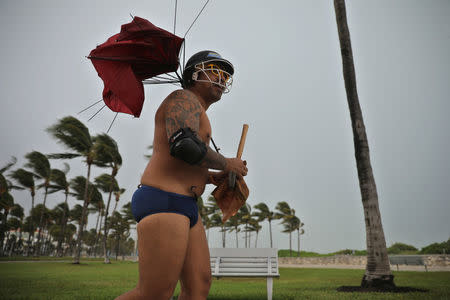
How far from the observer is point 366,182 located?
7754 mm

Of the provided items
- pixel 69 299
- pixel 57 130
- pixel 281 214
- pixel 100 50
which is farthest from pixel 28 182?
pixel 281 214

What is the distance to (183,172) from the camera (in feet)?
5.96

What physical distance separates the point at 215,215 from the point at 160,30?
63401 millimetres

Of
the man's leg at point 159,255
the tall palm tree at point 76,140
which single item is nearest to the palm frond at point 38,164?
the tall palm tree at point 76,140

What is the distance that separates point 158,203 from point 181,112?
536mm

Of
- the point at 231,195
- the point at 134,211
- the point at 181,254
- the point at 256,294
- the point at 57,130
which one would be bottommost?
the point at 256,294

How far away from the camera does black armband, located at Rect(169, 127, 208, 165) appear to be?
1.55 meters

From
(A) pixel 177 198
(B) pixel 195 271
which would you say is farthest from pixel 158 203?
(B) pixel 195 271

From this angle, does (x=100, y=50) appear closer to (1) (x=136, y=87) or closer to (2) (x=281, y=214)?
(1) (x=136, y=87)

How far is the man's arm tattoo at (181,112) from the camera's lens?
5.54ft

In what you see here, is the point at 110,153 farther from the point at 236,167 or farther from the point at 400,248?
the point at 400,248

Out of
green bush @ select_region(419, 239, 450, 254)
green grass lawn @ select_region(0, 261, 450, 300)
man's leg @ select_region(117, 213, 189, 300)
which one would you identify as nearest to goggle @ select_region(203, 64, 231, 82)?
man's leg @ select_region(117, 213, 189, 300)

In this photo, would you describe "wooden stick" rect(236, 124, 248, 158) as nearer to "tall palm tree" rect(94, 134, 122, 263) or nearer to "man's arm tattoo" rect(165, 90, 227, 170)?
"man's arm tattoo" rect(165, 90, 227, 170)

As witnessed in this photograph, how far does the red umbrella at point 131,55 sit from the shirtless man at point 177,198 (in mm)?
210
